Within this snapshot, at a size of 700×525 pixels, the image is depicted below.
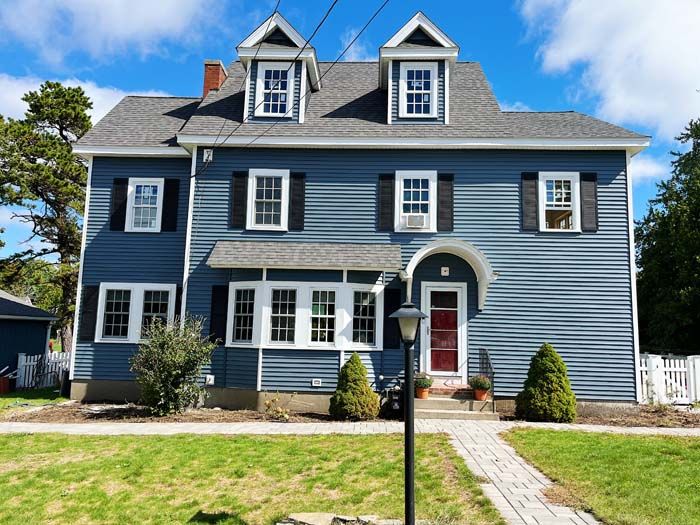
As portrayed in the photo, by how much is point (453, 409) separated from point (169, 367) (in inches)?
257

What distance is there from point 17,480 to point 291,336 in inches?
253

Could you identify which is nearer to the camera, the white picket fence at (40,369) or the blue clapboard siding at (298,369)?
the blue clapboard siding at (298,369)

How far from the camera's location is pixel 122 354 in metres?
13.5

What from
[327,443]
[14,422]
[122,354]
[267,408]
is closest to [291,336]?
[267,408]

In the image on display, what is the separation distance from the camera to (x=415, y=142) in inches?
515

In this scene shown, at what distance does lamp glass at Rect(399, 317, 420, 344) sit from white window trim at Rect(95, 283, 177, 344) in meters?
9.88

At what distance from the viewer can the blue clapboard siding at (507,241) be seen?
12.4 m

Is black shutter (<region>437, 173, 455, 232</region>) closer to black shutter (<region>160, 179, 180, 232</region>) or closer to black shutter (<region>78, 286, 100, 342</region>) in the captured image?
black shutter (<region>160, 179, 180, 232</region>)

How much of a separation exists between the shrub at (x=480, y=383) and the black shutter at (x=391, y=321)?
195cm

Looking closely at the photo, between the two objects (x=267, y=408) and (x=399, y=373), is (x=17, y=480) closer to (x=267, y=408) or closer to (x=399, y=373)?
(x=267, y=408)

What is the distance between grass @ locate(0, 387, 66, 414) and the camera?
1292 cm

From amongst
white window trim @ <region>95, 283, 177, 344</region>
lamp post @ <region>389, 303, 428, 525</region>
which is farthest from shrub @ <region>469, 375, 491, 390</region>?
white window trim @ <region>95, 283, 177, 344</region>

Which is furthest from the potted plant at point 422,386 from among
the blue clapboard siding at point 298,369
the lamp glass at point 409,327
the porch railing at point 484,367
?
the lamp glass at point 409,327

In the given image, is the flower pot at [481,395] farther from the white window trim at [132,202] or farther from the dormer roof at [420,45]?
the white window trim at [132,202]
